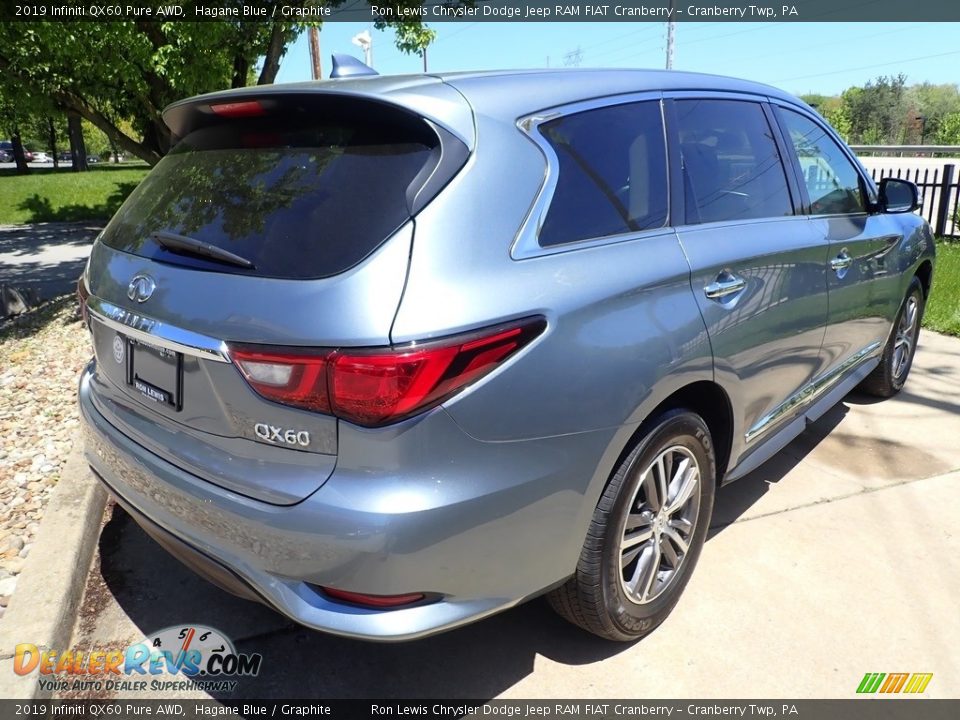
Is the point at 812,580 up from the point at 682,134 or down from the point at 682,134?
down

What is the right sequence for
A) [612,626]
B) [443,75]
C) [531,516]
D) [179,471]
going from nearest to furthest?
[531,516] < [179,471] < [443,75] < [612,626]

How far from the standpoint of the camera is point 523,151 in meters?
2.08

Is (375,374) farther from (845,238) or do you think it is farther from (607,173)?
(845,238)

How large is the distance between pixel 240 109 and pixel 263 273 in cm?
72

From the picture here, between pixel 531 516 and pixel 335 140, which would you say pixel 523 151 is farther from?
pixel 531 516

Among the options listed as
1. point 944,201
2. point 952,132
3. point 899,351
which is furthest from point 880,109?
point 899,351

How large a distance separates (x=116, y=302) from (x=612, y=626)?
189 centimetres

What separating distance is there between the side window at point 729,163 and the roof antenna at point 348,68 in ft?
3.77

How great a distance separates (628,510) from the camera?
2.33 m

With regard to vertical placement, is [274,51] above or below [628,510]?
above

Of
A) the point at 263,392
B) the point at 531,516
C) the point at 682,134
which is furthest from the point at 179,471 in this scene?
the point at 682,134

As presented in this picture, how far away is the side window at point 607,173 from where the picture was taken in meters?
2.17

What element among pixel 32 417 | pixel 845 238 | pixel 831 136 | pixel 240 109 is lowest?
pixel 32 417

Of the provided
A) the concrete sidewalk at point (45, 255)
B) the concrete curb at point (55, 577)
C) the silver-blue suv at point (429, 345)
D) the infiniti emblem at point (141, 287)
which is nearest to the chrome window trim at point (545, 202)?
the silver-blue suv at point (429, 345)
